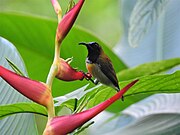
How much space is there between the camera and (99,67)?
1.64 feet

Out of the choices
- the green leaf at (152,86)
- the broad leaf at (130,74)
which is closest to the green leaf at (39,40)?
the broad leaf at (130,74)

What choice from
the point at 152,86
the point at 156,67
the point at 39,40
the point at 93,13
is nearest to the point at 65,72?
the point at 152,86

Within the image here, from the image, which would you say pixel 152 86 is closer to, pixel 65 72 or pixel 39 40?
pixel 65 72

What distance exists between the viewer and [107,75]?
0.51 meters

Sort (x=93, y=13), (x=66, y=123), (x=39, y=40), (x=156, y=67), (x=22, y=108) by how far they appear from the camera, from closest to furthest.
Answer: (x=66, y=123) < (x=22, y=108) < (x=156, y=67) < (x=39, y=40) < (x=93, y=13)

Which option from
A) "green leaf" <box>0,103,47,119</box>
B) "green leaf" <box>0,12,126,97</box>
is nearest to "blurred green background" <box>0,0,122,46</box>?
"green leaf" <box>0,12,126,97</box>

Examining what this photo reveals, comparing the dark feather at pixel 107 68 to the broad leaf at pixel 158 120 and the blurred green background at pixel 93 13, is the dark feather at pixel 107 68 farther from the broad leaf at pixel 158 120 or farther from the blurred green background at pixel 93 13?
the blurred green background at pixel 93 13

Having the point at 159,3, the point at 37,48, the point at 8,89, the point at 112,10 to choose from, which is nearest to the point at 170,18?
the point at 37,48

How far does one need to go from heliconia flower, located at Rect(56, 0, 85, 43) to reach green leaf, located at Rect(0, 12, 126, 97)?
572mm

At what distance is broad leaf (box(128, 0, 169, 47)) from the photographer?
2.55 ft

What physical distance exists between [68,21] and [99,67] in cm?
6

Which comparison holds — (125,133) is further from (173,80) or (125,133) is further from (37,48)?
(37,48)

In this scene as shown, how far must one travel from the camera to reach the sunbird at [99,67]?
496 mm

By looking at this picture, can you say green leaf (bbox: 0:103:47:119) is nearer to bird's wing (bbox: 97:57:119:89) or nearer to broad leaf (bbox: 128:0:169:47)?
bird's wing (bbox: 97:57:119:89)
